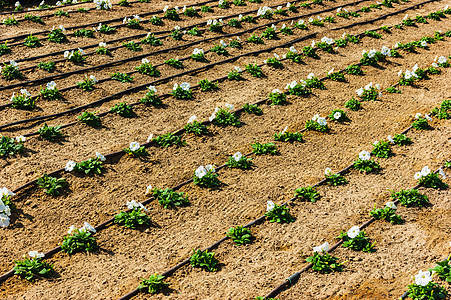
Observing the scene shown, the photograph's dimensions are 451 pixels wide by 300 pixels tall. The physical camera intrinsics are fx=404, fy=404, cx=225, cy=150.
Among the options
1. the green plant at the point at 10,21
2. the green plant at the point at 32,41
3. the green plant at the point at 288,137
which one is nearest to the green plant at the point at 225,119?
the green plant at the point at 288,137

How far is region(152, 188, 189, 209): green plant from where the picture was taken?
4.87 metres

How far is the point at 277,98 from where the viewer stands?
7.02 meters

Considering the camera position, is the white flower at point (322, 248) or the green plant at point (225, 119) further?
the green plant at point (225, 119)

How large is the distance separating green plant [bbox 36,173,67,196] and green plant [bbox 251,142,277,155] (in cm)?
260

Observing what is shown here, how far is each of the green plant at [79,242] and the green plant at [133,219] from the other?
370 millimetres

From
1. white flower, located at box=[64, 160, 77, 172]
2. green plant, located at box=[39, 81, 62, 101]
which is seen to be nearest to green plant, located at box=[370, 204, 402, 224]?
white flower, located at box=[64, 160, 77, 172]

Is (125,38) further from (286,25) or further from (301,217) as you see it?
(301,217)

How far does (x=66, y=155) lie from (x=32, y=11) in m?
5.60

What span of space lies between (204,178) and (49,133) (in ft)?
7.84

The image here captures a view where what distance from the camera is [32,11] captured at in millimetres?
9383

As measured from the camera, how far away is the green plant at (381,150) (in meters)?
5.91

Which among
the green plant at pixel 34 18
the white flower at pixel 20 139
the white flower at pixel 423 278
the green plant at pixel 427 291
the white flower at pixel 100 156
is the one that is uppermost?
the green plant at pixel 34 18

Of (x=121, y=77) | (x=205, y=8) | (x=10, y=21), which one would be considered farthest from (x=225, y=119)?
(x=10, y=21)

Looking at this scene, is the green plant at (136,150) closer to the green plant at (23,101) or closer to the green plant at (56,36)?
the green plant at (23,101)
